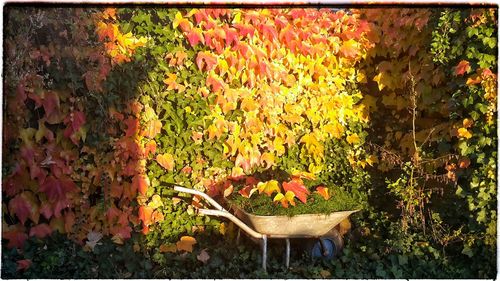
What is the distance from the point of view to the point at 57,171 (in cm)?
342

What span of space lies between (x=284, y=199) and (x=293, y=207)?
77 millimetres

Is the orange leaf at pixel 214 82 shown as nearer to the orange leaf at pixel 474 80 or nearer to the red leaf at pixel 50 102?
the red leaf at pixel 50 102

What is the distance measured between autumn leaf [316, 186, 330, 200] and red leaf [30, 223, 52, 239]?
1.75m

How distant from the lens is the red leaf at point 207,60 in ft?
11.9

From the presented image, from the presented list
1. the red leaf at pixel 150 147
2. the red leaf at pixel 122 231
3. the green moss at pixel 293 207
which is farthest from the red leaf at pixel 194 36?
the red leaf at pixel 122 231

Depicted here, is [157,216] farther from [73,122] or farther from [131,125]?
[73,122]

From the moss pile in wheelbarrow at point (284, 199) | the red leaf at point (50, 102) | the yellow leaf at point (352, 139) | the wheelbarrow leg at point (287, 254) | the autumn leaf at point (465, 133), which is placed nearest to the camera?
the red leaf at point (50, 102)

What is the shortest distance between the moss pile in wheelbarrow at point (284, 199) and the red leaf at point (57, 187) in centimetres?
103

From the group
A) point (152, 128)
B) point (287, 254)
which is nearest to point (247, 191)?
A: point (287, 254)

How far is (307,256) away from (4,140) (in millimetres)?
2079

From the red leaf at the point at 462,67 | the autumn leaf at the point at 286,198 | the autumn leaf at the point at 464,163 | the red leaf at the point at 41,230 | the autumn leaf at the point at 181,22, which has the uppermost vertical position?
the autumn leaf at the point at 181,22

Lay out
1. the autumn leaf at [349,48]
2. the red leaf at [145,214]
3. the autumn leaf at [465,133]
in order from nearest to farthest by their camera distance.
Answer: the autumn leaf at [465,133] < the red leaf at [145,214] < the autumn leaf at [349,48]

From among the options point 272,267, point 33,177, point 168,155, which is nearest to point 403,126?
point 272,267

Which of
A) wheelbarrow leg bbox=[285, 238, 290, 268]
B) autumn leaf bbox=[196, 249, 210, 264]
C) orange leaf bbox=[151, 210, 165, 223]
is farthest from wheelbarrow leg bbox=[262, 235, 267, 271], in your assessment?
orange leaf bbox=[151, 210, 165, 223]
